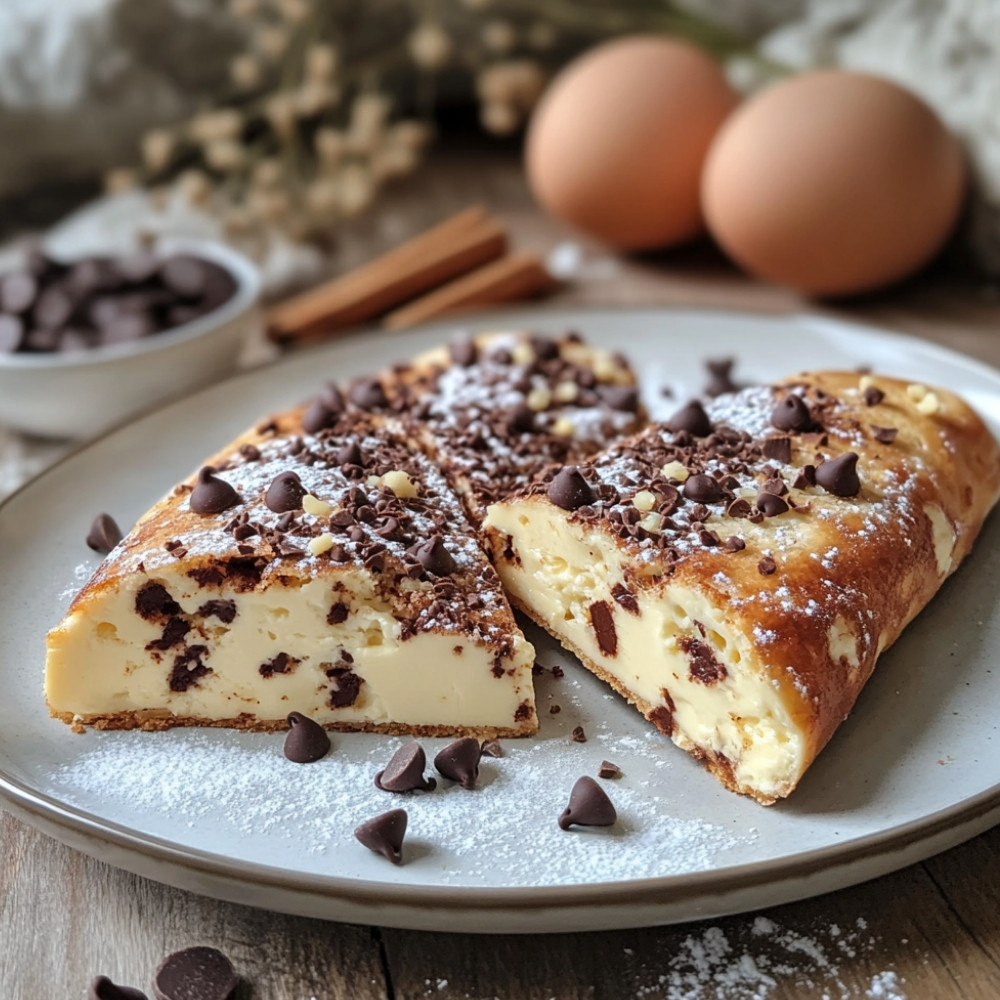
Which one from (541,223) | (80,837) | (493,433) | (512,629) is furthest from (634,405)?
(541,223)

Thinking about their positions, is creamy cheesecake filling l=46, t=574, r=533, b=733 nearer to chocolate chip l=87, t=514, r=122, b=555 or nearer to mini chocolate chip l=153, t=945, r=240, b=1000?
chocolate chip l=87, t=514, r=122, b=555

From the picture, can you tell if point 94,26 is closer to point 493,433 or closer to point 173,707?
point 493,433

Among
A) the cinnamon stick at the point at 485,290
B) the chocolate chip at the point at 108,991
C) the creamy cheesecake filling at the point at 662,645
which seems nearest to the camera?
the chocolate chip at the point at 108,991

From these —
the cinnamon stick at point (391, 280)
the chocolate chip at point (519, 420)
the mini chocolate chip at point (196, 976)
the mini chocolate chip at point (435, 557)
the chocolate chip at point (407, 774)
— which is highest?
the mini chocolate chip at point (435, 557)

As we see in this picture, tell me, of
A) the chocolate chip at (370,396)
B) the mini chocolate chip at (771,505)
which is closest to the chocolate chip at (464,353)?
the chocolate chip at (370,396)

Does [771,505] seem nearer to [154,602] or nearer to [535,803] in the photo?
[535,803]

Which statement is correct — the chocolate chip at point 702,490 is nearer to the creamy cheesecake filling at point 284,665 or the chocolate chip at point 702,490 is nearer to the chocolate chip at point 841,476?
the chocolate chip at point 841,476

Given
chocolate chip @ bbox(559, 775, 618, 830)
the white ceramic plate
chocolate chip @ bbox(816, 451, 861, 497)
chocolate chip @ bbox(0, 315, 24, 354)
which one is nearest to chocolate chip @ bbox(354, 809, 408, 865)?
the white ceramic plate
